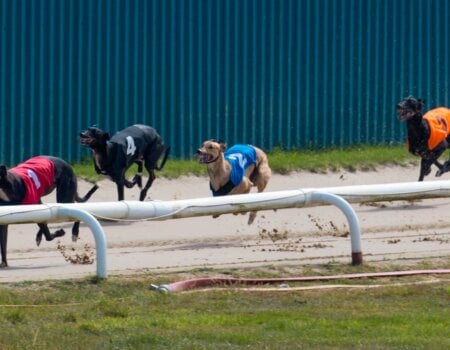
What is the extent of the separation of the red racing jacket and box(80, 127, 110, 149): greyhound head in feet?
6.88

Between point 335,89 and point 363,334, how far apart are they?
1142 cm

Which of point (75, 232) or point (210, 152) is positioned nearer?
point (75, 232)

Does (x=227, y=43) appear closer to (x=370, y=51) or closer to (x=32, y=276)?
(x=370, y=51)

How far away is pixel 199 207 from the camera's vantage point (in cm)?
1102

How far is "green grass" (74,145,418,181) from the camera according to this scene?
17.6 meters

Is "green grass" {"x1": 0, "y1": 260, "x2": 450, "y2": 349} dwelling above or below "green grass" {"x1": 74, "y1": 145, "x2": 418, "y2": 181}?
below

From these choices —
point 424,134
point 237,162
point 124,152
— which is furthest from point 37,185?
point 424,134

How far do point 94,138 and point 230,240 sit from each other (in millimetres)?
2356

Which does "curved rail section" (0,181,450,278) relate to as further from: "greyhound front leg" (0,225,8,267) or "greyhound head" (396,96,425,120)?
"greyhound head" (396,96,425,120)

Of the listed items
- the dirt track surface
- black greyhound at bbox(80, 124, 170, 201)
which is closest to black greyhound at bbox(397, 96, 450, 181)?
the dirt track surface

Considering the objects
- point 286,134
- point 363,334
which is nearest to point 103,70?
point 286,134

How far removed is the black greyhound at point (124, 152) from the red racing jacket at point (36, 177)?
2.21 m

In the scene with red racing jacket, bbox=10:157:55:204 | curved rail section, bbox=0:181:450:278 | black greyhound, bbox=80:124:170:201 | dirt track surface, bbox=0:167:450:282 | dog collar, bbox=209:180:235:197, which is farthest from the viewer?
black greyhound, bbox=80:124:170:201

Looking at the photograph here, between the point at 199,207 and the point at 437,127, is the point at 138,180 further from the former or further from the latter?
the point at 199,207
